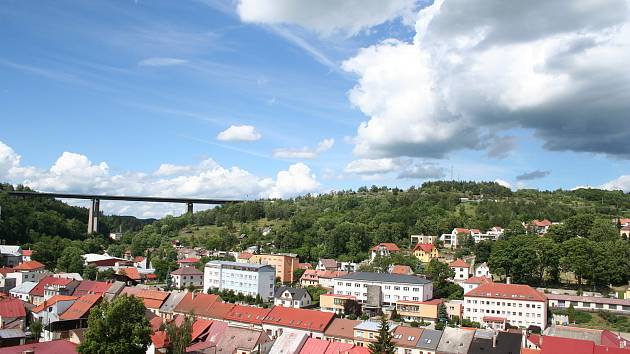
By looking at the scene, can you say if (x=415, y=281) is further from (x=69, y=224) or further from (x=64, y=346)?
(x=69, y=224)

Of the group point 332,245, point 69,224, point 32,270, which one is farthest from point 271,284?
point 69,224

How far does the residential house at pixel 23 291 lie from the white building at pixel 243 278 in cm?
1866

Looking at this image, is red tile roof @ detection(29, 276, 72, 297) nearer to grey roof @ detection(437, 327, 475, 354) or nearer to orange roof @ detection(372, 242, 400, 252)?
orange roof @ detection(372, 242, 400, 252)

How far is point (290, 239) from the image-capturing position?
77.6 meters

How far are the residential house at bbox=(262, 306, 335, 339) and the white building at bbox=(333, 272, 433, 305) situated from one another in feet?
33.0

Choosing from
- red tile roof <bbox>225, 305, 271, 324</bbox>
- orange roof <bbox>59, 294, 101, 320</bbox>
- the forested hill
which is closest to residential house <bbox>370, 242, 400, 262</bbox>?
red tile roof <bbox>225, 305, 271, 324</bbox>

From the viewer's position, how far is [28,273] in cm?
6050

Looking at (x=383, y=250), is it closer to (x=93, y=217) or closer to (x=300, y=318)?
(x=300, y=318)

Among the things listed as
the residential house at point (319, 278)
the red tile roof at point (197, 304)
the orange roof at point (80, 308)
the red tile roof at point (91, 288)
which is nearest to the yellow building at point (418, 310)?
the residential house at point (319, 278)

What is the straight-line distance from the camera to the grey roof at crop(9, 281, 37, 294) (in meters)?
56.1

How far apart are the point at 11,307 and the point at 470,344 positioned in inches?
1431

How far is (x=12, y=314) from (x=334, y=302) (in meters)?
27.4

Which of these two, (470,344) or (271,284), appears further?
(271,284)

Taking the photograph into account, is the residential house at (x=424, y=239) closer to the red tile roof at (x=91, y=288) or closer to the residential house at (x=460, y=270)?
the residential house at (x=460, y=270)
